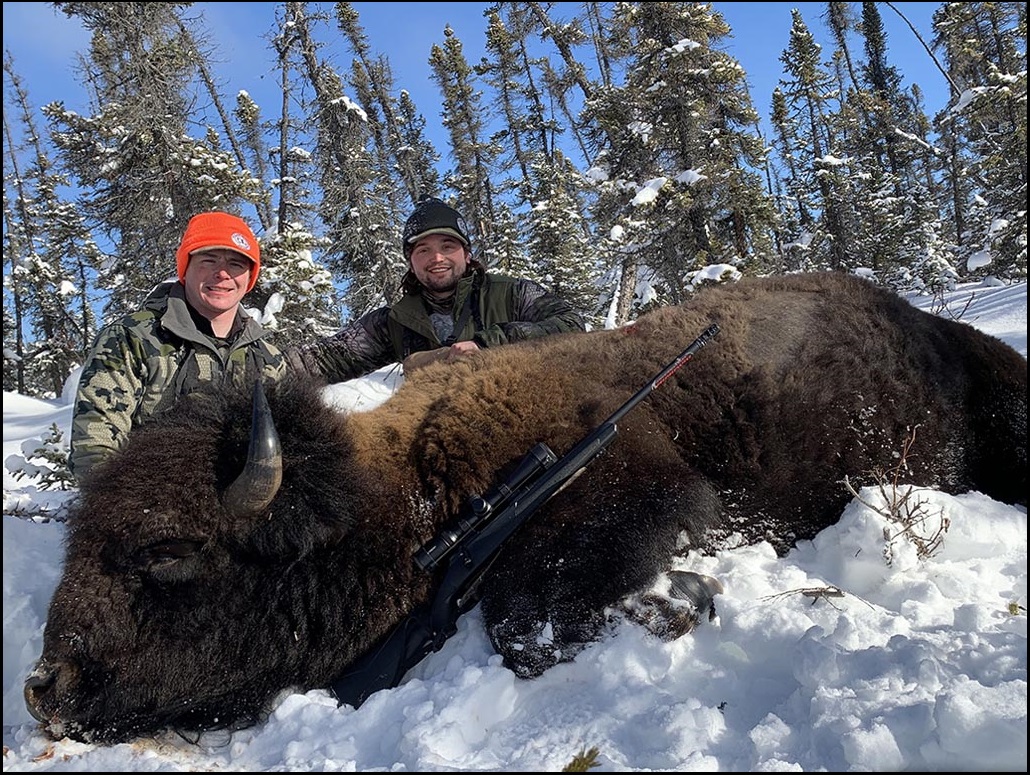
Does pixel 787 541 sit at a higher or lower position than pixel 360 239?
lower

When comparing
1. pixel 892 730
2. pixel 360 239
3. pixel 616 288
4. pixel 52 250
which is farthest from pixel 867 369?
pixel 52 250

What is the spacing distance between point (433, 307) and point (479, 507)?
3280 millimetres

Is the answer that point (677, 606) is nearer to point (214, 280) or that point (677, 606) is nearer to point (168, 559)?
point (168, 559)

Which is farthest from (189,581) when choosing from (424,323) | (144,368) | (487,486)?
(424,323)

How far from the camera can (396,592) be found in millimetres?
3086

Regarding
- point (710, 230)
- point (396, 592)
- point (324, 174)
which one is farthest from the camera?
point (324, 174)

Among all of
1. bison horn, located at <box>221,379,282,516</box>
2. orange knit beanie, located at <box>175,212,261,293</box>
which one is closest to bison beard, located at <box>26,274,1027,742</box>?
bison horn, located at <box>221,379,282,516</box>

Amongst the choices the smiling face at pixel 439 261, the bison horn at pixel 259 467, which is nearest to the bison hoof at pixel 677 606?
the bison horn at pixel 259 467

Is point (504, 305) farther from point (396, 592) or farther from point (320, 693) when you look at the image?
point (320, 693)

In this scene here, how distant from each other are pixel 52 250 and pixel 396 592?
34663 mm

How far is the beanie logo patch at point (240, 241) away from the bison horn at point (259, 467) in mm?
2112

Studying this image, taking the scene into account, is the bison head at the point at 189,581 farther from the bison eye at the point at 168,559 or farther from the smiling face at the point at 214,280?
the smiling face at the point at 214,280

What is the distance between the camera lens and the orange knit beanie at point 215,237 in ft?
14.5

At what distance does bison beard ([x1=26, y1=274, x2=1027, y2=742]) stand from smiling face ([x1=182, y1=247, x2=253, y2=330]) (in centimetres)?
159
